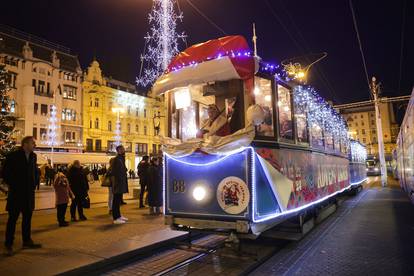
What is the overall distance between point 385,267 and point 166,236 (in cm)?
415

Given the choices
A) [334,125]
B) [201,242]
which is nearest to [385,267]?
[201,242]

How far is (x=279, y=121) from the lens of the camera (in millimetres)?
6328

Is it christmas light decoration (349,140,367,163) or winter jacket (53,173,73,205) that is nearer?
winter jacket (53,173,73,205)

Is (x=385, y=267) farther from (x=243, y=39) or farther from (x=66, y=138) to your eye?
(x=66, y=138)

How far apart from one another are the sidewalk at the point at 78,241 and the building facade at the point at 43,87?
99.1 ft

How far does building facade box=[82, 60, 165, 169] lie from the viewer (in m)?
47.4

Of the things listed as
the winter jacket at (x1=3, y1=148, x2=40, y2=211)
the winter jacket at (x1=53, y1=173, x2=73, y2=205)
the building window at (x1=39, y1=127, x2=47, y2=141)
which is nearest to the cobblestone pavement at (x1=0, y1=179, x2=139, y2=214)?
the winter jacket at (x1=53, y1=173, x2=73, y2=205)

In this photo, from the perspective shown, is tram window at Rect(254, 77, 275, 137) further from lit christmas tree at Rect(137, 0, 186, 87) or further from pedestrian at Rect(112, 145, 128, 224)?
lit christmas tree at Rect(137, 0, 186, 87)

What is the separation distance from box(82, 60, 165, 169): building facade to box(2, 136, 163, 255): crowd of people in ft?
107

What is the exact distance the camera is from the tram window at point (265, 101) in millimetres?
5803

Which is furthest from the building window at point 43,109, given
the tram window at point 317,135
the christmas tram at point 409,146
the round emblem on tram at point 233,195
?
the round emblem on tram at point 233,195

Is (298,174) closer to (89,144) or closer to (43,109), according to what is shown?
(43,109)

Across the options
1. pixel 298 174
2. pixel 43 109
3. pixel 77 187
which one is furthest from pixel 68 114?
pixel 298 174

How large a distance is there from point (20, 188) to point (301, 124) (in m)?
6.05
